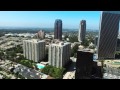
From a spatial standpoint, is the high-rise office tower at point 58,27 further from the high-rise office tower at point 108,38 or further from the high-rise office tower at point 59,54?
the high-rise office tower at point 108,38

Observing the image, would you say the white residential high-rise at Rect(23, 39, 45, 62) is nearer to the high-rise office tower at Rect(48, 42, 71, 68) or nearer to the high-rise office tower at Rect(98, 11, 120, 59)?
the high-rise office tower at Rect(48, 42, 71, 68)

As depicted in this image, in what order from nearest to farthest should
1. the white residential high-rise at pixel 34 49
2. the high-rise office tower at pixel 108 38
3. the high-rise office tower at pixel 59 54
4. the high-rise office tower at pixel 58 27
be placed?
the high-rise office tower at pixel 58 27 < the high-rise office tower at pixel 59 54 < the white residential high-rise at pixel 34 49 < the high-rise office tower at pixel 108 38

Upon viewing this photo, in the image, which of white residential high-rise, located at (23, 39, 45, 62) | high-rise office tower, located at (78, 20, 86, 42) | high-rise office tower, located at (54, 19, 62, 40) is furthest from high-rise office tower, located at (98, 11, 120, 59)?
high-rise office tower, located at (54, 19, 62, 40)

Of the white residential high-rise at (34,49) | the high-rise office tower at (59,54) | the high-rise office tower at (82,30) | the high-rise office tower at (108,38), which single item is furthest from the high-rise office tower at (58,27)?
the high-rise office tower at (108,38)

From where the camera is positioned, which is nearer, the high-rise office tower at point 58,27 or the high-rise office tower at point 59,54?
the high-rise office tower at point 58,27
